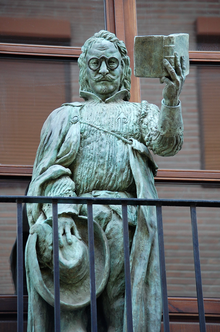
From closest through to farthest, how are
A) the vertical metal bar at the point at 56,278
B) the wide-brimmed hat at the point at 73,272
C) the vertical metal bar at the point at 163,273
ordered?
the vertical metal bar at the point at 56,278, the vertical metal bar at the point at 163,273, the wide-brimmed hat at the point at 73,272

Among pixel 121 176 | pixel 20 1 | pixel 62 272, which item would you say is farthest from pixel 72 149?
pixel 20 1

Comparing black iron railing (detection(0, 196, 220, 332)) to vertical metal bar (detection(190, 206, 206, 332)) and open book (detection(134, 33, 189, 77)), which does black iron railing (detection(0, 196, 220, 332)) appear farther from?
open book (detection(134, 33, 189, 77))

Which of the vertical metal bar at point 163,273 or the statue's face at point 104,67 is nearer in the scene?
the vertical metal bar at point 163,273

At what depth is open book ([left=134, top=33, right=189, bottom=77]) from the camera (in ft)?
19.8

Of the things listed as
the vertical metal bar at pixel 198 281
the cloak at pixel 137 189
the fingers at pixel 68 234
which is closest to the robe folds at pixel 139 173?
the cloak at pixel 137 189

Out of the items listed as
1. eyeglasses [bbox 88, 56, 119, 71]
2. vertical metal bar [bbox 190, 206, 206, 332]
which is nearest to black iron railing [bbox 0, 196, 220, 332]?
vertical metal bar [bbox 190, 206, 206, 332]

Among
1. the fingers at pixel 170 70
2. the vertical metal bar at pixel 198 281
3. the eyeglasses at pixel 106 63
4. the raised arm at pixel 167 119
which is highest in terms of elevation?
the eyeglasses at pixel 106 63

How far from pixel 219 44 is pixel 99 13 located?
0.89m

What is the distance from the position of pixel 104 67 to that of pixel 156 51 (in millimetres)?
578

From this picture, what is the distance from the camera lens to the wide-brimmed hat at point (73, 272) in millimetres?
5988

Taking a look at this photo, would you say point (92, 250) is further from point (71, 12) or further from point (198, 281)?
point (71, 12)

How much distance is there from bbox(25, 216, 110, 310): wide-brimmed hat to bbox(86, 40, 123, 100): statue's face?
92 cm

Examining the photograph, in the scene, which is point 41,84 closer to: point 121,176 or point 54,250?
point 121,176

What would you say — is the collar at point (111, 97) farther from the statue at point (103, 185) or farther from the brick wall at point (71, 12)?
the brick wall at point (71, 12)
